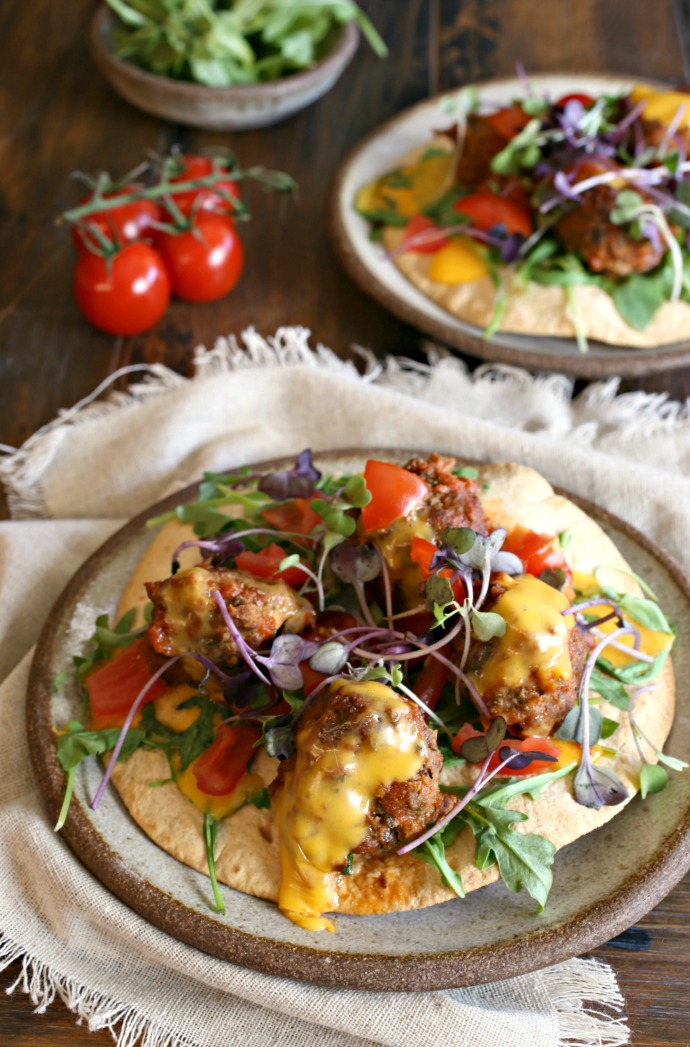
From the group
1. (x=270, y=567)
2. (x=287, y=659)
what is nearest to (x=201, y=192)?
(x=270, y=567)

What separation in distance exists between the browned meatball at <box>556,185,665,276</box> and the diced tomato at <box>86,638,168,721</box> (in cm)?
256

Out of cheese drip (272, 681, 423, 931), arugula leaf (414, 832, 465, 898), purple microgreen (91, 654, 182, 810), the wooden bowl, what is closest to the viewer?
cheese drip (272, 681, 423, 931)

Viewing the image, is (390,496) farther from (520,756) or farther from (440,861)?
(440,861)

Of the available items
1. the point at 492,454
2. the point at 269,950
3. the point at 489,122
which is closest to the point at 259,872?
the point at 269,950

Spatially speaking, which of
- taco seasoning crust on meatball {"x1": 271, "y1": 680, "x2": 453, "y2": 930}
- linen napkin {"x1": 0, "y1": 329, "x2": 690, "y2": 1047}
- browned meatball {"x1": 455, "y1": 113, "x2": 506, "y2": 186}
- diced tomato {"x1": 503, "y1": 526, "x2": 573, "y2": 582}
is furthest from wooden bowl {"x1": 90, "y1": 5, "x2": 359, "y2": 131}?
taco seasoning crust on meatball {"x1": 271, "y1": 680, "x2": 453, "y2": 930}

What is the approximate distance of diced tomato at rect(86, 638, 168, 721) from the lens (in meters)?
3.11

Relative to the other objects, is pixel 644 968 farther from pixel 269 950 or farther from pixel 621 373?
pixel 621 373

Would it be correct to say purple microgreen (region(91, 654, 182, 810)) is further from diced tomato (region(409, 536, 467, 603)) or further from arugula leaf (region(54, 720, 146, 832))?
diced tomato (region(409, 536, 467, 603))

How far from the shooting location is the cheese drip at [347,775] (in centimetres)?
260

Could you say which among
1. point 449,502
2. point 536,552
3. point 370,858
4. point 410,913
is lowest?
point 410,913

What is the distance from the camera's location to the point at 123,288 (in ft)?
15.6

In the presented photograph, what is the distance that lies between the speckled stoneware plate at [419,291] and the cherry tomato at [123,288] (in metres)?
0.83

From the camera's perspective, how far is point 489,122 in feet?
16.1

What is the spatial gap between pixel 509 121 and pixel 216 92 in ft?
5.09
